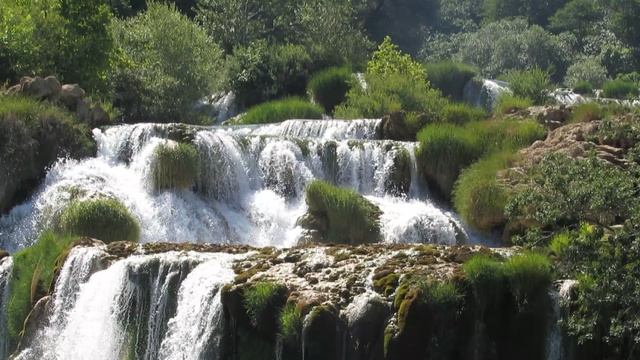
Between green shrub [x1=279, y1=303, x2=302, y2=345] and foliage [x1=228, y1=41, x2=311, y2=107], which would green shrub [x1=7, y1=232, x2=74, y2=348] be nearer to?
green shrub [x1=279, y1=303, x2=302, y2=345]

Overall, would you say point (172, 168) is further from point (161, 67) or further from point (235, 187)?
point (161, 67)

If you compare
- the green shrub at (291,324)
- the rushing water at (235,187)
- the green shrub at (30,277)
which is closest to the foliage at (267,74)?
the rushing water at (235,187)

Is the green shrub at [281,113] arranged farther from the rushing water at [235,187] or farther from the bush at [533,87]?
the rushing water at [235,187]

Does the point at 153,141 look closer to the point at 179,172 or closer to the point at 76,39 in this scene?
the point at 179,172

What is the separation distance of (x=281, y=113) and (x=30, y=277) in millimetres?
16252

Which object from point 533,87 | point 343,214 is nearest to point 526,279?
point 343,214

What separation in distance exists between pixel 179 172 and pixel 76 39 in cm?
876

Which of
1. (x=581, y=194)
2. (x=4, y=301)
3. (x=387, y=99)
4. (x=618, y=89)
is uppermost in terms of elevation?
(x=618, y=89)

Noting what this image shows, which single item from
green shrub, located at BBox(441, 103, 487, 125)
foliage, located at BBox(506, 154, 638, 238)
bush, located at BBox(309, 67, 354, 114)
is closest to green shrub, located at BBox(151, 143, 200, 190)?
green shrub, located at BBox(441, 103, 487, 125)

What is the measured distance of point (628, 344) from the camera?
1611cm

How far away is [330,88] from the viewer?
39719 mm

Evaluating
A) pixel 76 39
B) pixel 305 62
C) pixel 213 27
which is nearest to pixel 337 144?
pixel 76 39

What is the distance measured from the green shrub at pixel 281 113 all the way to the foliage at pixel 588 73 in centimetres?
2763

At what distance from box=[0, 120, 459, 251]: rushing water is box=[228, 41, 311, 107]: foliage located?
14275mm
